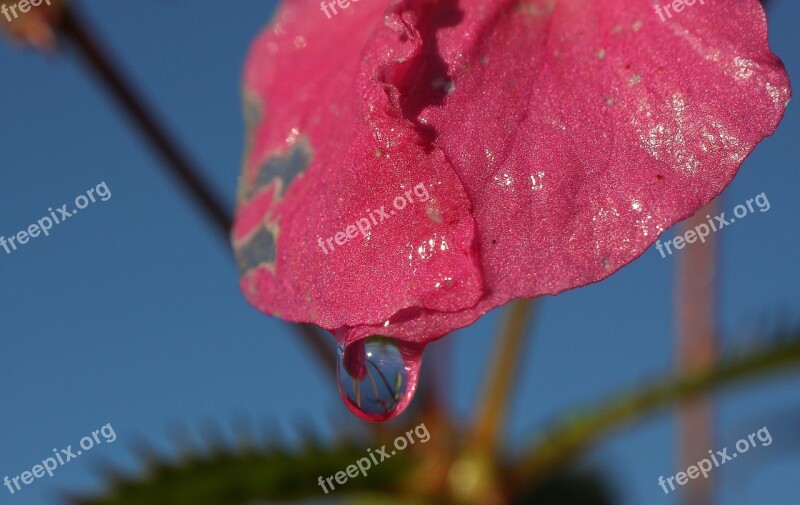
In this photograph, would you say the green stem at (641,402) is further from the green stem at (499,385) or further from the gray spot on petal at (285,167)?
the gray spot on petal at (285,167)

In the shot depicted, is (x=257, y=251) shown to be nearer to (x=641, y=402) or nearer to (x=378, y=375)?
(x=378, y=375)

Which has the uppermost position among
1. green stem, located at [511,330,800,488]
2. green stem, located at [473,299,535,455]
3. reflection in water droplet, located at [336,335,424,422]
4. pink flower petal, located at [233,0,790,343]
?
pink flower petal, located at [233,0,790,343]

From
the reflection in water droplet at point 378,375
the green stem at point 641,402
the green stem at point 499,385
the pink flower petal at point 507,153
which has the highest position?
the pink flower petal at point 507,153

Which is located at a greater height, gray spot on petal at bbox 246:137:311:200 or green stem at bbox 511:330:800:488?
gray spot on petal at bbox 246:137:311:200

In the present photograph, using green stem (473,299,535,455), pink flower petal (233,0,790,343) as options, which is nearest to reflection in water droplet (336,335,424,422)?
pink flower petal (233,0,790,343)

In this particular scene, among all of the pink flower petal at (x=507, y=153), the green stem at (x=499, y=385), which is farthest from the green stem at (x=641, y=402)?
the pink flower petal at (x=507, y=153)

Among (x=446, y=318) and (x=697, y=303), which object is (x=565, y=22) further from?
(x=697, y=303)

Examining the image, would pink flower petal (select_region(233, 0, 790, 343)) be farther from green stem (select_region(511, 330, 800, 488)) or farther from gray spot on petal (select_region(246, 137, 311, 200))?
green stem (select_region(511, 330, 800, 488))

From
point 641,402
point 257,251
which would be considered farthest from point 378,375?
point 641,402

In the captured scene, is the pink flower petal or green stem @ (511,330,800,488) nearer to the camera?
the pink flower petal
